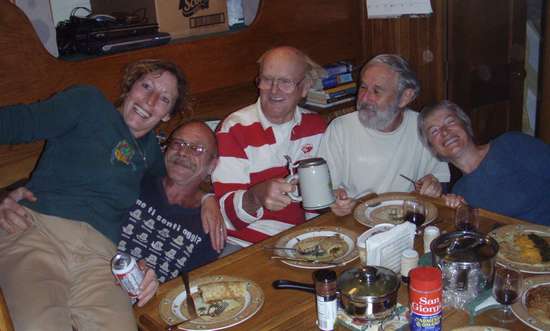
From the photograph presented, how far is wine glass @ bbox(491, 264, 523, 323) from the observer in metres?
1.38

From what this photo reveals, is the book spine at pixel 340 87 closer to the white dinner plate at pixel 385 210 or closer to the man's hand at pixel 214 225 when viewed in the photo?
the white dinner plate at pixel 385 210

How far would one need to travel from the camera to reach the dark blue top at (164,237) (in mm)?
2188

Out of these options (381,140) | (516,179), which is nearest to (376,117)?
(381,140)

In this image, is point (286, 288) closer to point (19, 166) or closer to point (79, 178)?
point (79, 178)

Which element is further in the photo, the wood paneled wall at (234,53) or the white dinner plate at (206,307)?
the wood paneled wall at (234,53)

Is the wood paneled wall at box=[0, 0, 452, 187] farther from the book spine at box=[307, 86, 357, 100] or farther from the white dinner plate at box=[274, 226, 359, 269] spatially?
the white dinner plate at box=[274, 226, 359, 269]

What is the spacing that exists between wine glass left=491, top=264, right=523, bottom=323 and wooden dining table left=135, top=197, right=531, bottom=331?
26 millimetres

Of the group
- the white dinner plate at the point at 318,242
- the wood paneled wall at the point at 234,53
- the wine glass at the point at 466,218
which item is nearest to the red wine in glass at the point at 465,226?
the wine glass at the point at 466,218

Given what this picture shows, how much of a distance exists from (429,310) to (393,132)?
1.29 meters

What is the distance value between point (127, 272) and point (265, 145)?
1019 millimetres

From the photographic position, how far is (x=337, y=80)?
3176 millimetres

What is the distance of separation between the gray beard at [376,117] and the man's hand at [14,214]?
4.47 ft

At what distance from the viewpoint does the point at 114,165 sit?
80.0 inches

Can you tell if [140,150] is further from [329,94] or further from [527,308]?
[527,308]
